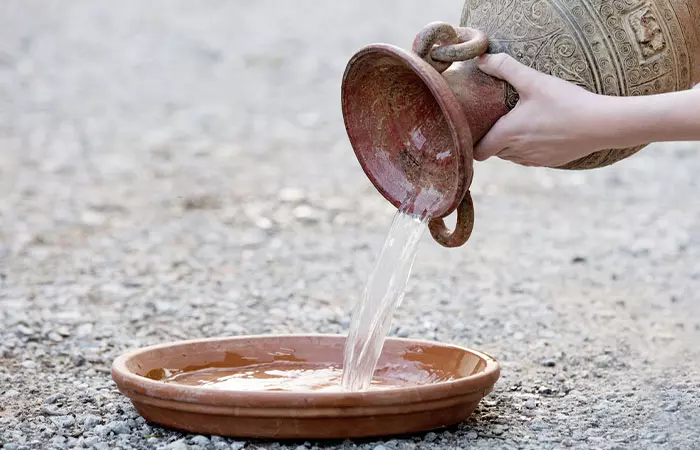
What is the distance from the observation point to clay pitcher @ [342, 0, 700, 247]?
2477mm

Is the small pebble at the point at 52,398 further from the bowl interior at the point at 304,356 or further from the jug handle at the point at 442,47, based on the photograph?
the jug handle at the point at 442,47

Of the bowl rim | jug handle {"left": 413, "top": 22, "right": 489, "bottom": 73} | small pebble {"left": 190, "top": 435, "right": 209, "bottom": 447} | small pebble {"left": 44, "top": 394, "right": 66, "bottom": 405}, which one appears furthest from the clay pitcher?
small pebble {"left": 44, "top": 394, "right": 66, "bottom": 405}

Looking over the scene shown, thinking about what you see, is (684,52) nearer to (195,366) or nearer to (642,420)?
(642,420)

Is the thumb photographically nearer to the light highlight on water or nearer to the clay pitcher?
the clay pitcher

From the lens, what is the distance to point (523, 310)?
13.5ft

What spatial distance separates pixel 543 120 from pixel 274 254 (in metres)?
2.80

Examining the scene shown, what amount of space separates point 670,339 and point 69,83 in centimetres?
683

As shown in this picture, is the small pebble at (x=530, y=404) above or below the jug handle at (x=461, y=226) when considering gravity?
below

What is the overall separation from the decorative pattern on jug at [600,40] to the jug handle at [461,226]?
257 mm

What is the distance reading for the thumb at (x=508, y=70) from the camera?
244 cm

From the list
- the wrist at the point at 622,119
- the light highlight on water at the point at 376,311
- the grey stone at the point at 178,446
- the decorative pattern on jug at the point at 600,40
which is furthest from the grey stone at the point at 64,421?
the wrist at the point at 622,119

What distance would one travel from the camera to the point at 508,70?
2.46 meters

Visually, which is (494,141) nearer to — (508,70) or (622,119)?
(508,70)

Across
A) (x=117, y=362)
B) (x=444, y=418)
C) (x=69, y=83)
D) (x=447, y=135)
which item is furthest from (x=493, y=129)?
(x=69, y=83)
